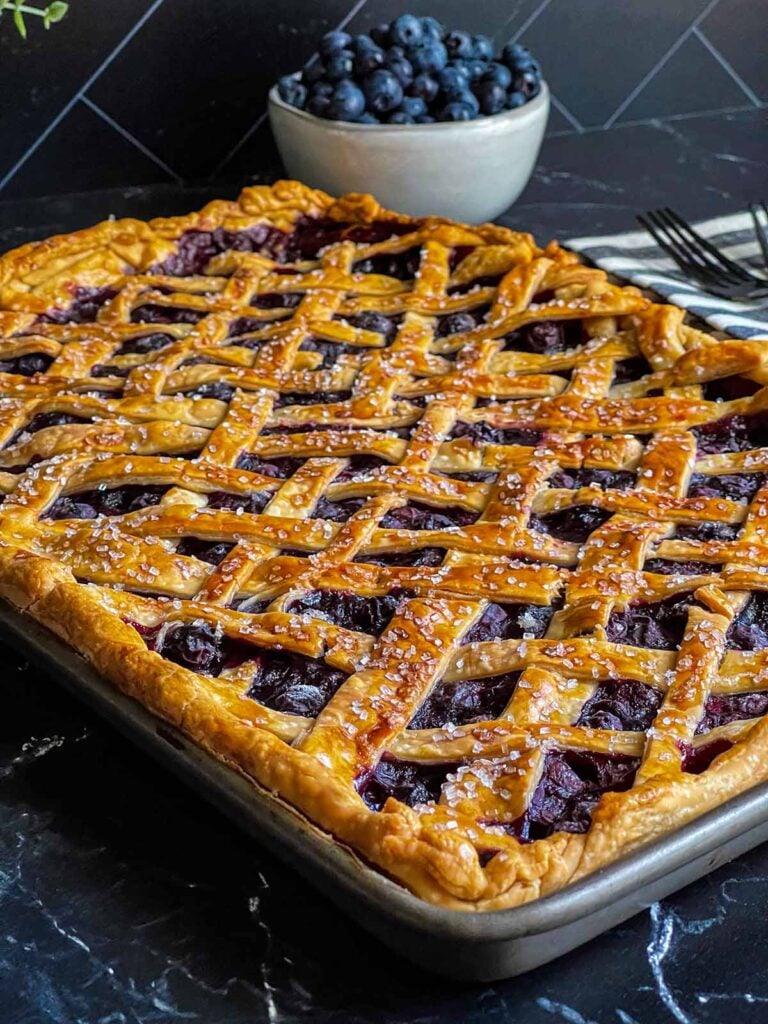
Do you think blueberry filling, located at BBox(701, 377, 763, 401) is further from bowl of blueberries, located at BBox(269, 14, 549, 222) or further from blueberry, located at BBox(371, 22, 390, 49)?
blueberry, located at BBox(371, 22, 390, 49)

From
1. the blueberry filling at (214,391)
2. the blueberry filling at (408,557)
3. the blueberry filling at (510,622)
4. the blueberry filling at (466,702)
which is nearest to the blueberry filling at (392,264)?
the blueberry filling at (214,391)

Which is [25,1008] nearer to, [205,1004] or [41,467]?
[205,1004]

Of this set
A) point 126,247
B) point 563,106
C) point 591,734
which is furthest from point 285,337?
point 563,106

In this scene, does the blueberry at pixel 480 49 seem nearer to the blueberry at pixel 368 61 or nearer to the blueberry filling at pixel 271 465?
the blueberry at pixel 368 61

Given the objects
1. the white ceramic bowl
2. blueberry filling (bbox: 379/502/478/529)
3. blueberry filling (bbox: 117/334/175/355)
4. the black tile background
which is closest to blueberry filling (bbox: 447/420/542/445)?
blueberry filling (bbox: 379/502/478/529)

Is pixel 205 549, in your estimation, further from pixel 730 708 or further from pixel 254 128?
pixel 254 128

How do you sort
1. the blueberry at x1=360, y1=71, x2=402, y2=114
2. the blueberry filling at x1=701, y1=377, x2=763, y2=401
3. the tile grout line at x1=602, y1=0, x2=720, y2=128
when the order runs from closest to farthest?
the blueberry filling at x1=701, y1=377, x2=763, y2=401, the blueberry at x1=360, y1=71, x2=402, y2=114, the tile grout line at x1=602, y1=0, x2=720, y2=128
